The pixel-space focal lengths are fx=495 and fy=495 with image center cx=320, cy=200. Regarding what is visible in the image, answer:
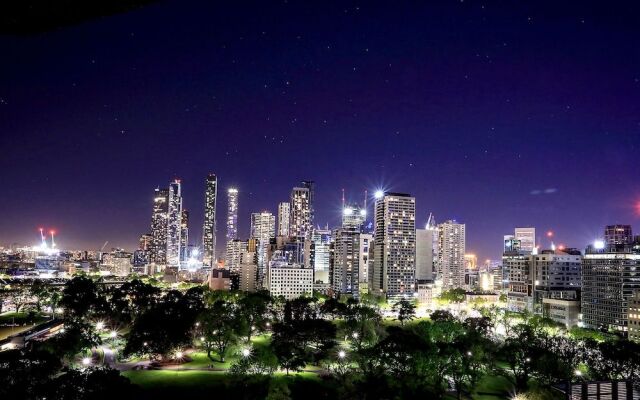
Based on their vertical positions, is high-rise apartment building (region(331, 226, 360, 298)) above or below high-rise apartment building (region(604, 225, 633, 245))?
below

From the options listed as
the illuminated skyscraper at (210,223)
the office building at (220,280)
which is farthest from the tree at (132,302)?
the illuminated skyscraper at (210,223)

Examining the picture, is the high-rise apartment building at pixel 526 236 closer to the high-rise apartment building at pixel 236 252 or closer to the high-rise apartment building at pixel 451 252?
the high-rise apartment building at pixel 451 252

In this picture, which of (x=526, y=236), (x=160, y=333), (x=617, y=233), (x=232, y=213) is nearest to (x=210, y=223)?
(x=232, y=213)

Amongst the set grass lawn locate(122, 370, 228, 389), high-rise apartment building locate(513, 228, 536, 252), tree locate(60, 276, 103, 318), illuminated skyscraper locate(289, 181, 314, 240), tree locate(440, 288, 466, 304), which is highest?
illuminated skyscraper locate(289, 181, 314, 240)

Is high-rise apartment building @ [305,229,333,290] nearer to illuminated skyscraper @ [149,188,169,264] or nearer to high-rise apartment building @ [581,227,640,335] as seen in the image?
high-rise apartment building @ [581,227,640,335]

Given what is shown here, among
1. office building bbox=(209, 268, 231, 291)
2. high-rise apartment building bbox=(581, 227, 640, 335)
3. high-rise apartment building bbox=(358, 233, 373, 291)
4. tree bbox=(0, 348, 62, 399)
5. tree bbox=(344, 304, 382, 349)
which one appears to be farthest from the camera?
high-rise apartment building bbox=(358, 233, 373, 291)

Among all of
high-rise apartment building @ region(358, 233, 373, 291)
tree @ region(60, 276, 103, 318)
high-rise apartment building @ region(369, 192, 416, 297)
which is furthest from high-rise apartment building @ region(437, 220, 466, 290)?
tree @ region(60, 276, 103, 318)

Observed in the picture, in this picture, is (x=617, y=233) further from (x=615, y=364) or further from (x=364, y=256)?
(x=615, y=364)
